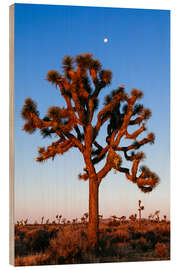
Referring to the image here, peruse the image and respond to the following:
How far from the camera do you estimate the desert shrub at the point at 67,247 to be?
39.6 feet

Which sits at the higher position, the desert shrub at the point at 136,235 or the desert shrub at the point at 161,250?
the desert shrub at the point at 136,235

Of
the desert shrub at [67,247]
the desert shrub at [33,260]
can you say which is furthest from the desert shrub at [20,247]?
the desert shrub at [67,247]

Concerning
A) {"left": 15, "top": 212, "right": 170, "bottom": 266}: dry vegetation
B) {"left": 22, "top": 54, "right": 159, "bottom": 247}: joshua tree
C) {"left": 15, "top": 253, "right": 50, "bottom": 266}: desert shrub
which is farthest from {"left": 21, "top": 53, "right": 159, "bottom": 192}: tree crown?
{"left": 15, "top": 253, "right": 50, "bottom": 266}: desert shrub

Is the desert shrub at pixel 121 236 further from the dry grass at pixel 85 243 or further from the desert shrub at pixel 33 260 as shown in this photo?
the desert shrub at pixel 33 260

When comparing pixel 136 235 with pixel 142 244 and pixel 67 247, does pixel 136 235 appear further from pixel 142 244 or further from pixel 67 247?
pixel 67 247

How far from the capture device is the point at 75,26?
12633 mm

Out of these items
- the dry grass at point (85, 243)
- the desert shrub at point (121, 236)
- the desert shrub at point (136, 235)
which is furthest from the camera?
the desert shrub at point (136, 235)

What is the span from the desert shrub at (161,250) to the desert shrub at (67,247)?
4.59ft

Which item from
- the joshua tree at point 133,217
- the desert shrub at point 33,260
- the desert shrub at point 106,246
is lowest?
the desert shrub at point 33,260

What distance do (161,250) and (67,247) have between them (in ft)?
6.04

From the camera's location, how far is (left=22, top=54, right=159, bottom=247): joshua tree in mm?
12328

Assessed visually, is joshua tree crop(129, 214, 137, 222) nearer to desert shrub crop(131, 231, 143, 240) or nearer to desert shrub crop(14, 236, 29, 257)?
desert shrub crop(131, 231, 143, 240)

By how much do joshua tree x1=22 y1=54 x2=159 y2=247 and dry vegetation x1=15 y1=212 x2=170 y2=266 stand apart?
253 mm
